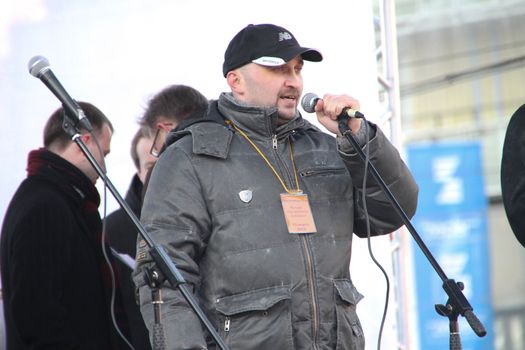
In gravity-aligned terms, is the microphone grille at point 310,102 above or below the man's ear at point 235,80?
below

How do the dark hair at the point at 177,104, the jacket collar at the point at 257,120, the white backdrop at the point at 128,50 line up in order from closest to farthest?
1. the jacket collar at the point at 257,120
2. the dark hair at the point at 177,104
3. the white backdrop at the point at 128,50

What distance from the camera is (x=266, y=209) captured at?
2873 mm

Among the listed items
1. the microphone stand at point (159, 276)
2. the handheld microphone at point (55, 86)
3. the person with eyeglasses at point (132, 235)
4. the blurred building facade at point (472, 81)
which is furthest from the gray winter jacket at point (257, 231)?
the blurred building facade at point (472, 81)

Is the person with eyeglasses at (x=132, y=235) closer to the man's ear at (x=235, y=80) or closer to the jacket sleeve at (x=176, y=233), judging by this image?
the man's ear at (x=235, y=80)

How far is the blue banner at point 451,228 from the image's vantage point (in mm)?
8516

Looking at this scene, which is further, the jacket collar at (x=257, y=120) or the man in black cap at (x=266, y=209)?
the jacket collar at (x=257, y=120)

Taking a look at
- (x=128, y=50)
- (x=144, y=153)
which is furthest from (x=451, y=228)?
(x=144, y=153)

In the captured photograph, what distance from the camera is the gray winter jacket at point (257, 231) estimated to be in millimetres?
2762

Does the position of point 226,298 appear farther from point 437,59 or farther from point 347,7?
point 437,59

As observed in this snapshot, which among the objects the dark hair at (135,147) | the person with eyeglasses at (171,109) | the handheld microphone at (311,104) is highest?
the handheld microphone at (311,104)

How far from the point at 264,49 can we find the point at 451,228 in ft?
19.6

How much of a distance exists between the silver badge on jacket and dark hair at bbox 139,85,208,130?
116 cm

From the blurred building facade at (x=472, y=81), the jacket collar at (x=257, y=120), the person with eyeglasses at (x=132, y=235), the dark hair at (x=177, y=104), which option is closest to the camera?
the jacket collar at (x=257, y=120)

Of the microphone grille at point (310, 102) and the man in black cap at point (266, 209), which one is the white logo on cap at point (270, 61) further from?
the microphone grille at point (310, 102)
